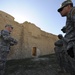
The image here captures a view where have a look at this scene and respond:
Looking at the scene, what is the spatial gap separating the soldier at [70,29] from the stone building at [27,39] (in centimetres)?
1234

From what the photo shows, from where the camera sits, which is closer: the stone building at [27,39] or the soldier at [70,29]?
the soldier at [70,29]

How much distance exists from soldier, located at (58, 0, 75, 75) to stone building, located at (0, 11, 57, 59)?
12340 millimetres

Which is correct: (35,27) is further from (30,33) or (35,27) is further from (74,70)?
(74,70)

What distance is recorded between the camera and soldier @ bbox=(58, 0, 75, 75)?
271 cm

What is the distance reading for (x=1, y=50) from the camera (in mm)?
4957

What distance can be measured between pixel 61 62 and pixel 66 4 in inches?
50.4

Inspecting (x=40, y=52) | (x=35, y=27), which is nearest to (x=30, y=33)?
(x=35, y=27)

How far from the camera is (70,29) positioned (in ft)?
9.48

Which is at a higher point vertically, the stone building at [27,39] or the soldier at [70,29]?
the stone building at [27,39]

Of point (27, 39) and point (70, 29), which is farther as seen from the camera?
point (27, 39)

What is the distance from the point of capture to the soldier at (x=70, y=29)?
2711 millimetres

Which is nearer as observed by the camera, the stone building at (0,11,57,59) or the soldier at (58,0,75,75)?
the soldier at (58,0,75,75)

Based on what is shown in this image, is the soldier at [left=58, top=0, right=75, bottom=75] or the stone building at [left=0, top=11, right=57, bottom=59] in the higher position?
the stone building at [left=0, top=11, right=57, bottom=59]

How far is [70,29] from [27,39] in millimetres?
15872
